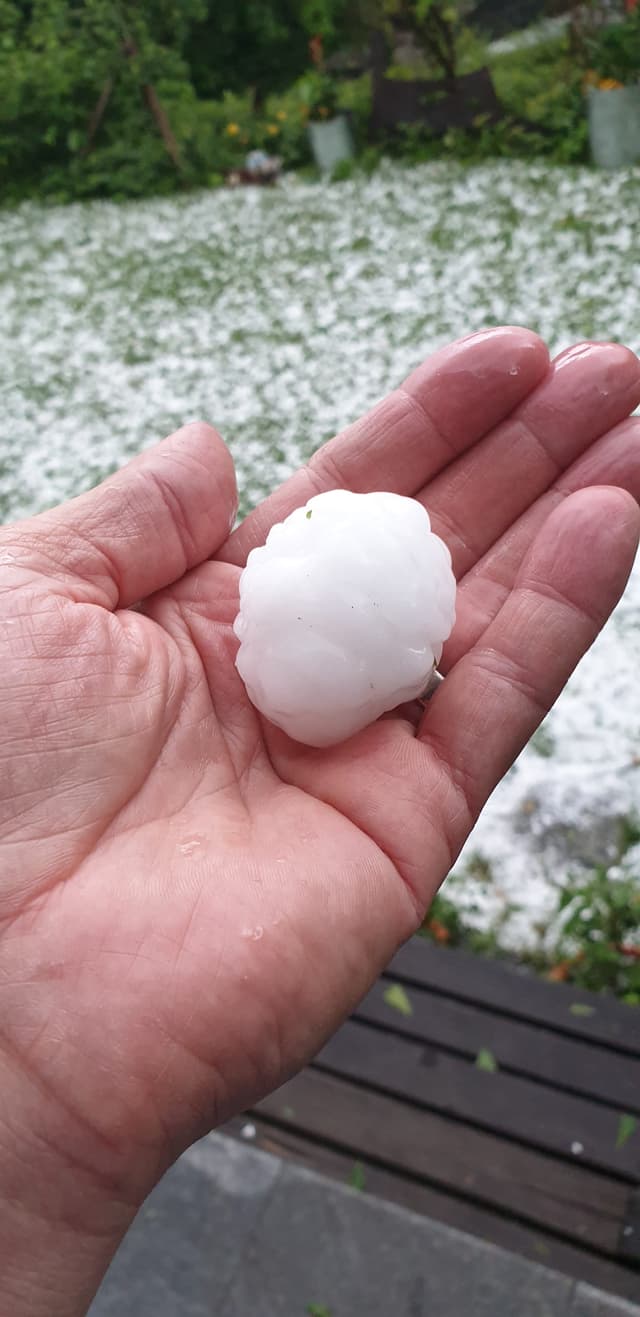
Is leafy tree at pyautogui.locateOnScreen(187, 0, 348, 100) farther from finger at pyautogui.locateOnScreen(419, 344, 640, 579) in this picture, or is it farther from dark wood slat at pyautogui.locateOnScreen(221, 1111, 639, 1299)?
dark wood slat at pyautogui.locateOnScreen(221, 1111, 639, 1299)

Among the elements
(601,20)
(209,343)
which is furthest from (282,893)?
(601,20)

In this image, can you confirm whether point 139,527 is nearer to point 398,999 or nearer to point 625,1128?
point 398,999

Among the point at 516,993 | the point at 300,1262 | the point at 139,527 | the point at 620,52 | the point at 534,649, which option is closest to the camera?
the point at 534,649

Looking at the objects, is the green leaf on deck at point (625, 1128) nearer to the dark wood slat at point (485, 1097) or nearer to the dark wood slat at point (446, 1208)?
the dark wood slat at point (485, 1097)

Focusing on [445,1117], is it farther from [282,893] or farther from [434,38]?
[434,38]

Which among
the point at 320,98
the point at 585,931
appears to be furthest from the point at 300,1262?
the point at 320,98

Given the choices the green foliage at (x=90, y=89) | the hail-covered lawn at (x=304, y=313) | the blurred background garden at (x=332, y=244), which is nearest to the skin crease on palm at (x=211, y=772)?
the blurred background garden at (x=332, y=244)

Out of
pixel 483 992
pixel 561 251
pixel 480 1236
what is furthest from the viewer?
pixel 561 251
